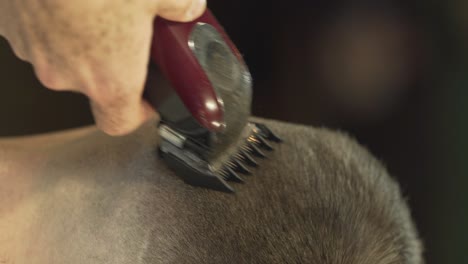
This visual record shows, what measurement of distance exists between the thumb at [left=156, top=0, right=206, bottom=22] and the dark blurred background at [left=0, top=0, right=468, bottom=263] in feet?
2.04

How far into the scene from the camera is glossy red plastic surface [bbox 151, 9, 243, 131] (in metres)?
0.48

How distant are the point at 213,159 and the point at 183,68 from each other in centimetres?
12

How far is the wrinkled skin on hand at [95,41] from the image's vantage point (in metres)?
0.40

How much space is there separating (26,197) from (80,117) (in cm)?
53

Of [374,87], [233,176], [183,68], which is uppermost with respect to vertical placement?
[183,68]

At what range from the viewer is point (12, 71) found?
1057mm

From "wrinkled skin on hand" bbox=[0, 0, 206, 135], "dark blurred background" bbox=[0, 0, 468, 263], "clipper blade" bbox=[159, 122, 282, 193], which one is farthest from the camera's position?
"dark blurred background" bbox=[0, 0, 468, 263]

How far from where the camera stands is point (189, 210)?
585 mm

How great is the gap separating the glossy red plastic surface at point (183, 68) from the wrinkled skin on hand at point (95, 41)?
0.02 m

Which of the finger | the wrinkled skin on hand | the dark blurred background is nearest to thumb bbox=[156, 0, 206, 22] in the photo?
the wrinkled skin on hand

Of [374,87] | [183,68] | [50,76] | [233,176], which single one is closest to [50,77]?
[50,76]

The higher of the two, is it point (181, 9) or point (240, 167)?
point (181, 9)

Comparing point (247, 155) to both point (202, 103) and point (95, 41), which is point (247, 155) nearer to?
point (202, 103)

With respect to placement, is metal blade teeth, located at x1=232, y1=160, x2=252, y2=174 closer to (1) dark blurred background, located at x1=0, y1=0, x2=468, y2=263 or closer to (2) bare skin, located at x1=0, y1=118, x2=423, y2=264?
(2) bare skin, located at x1=0, y1=118, x2=423, y2=264
